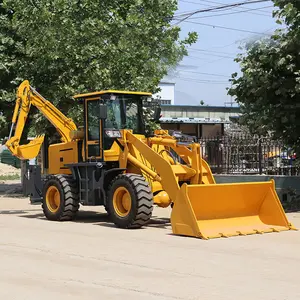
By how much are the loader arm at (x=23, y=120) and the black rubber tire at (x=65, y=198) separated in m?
1.84

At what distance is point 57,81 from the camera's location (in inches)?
933

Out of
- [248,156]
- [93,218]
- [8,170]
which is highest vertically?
[248,156]

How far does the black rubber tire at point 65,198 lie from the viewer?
1538 centimetres

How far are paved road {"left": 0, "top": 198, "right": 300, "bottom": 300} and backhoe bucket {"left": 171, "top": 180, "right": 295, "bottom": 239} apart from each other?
1.08ft

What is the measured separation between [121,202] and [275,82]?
20.3ft

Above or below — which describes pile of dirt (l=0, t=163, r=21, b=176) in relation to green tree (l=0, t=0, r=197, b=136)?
below

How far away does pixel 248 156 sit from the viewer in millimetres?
21938

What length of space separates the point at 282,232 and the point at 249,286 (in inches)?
209

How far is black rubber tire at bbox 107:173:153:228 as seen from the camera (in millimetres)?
13430

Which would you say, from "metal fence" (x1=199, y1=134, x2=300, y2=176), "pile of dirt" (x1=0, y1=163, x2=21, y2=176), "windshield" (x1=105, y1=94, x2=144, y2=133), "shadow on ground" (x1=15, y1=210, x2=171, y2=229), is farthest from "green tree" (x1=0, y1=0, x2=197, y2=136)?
"pile of dirt" (x1=0, y1=163, x2=21, y2=176)

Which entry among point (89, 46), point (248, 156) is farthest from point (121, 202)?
point (89, 46)

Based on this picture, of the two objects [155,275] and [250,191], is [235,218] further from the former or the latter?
[155,275]

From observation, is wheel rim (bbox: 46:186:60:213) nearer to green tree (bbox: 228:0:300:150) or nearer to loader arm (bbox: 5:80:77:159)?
loader arm (bbox: 5:80:77:159)

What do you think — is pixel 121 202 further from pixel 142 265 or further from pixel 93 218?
pixel 142 265
